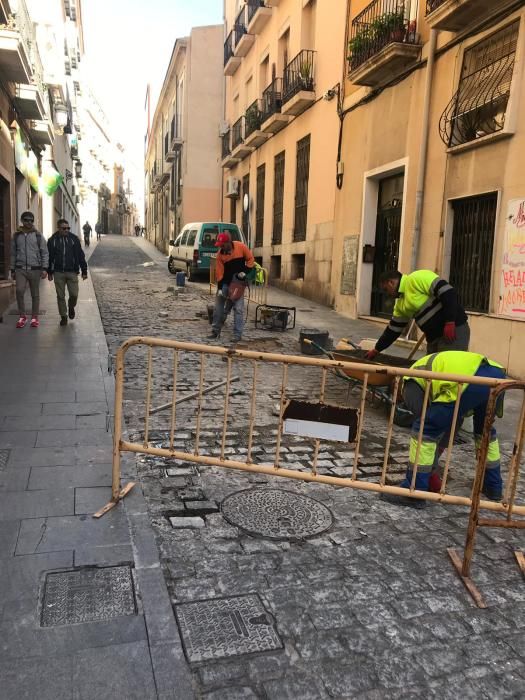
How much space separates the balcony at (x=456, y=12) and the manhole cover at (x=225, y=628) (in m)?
8.64

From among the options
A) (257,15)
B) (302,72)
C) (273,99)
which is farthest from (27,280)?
(257,15)

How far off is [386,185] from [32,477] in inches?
397

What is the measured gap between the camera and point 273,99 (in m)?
17.7

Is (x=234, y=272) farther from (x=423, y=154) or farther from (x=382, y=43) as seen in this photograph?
(x=382, y=43)

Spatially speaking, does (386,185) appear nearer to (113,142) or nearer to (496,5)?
(496,5)

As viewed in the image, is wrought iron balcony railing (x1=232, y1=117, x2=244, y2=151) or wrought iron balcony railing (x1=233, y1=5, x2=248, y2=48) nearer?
wrought iron balcony railing (x1=233, y1=5, x2=248, y2=48)

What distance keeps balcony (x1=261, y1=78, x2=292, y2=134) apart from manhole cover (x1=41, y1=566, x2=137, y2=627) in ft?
54.0

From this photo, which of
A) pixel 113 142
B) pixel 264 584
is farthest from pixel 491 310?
pixel 113 142

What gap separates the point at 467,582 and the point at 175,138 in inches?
1235

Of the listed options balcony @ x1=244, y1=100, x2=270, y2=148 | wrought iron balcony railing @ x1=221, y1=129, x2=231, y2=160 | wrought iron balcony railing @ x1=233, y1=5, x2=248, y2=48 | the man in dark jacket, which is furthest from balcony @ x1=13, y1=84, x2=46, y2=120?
wrought iron balcony railing @ x1=221, y1=129, x2=231, y2=160

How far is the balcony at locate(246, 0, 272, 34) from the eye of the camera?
18641 mm

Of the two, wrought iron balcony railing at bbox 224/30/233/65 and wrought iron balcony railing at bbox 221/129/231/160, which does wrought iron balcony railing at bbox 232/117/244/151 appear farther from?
wrought iron balcony railing at bbox 224/30/233/65

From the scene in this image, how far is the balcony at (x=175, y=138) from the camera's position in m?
30.7

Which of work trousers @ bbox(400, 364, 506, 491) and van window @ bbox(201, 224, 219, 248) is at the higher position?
van window @ bbox(201, 224, 219, 248)
